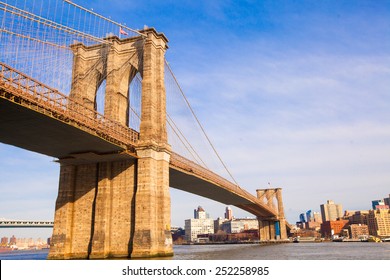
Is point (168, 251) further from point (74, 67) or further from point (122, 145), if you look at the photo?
point (74, 67)

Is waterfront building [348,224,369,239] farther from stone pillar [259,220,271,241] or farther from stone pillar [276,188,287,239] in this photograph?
stone pillar [259,220,271,241]

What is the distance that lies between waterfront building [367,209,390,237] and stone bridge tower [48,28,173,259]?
157m

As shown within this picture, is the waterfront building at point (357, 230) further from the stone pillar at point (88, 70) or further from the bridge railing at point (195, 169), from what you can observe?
the stone pillar at point (88, 70)

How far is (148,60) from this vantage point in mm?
42000

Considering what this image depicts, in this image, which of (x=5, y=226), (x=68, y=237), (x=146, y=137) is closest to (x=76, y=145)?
(x=146, y=137)

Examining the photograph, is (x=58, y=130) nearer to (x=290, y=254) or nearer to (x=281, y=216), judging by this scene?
(x=290, y=254)

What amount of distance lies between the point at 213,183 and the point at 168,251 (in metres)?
21.6

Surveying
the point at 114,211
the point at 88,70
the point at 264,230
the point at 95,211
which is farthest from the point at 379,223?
the point at 95,211

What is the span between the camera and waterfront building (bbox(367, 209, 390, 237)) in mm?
167000

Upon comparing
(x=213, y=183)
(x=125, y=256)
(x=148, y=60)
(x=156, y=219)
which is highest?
(x=148, y=60)

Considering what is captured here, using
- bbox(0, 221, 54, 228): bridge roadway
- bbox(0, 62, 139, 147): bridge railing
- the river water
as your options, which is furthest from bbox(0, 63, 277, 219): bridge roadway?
bbox(0, 221, 54, 228): bridge roadway

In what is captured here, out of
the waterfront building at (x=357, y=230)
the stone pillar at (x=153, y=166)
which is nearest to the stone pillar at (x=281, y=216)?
the waterfront building at (x=357, y=230)

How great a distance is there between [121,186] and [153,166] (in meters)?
4.15
